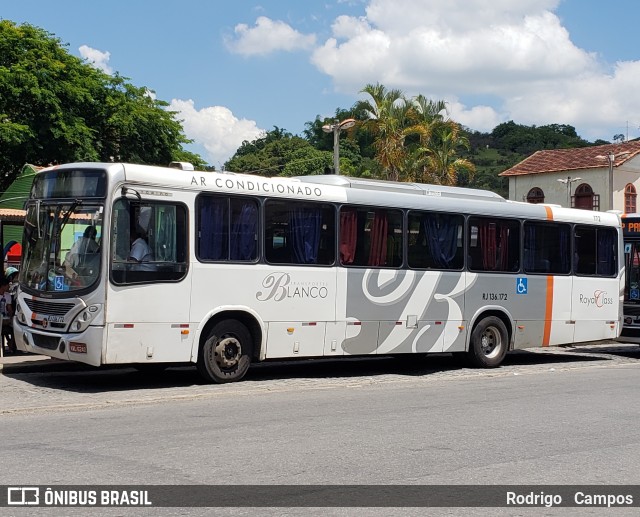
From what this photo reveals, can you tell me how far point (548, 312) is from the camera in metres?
18.6

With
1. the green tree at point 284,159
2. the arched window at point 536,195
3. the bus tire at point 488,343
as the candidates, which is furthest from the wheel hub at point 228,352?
the green tree at point 284,159

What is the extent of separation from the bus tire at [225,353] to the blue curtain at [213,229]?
3.54ft

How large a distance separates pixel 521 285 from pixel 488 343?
138 centimetres

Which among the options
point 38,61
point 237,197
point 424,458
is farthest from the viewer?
point 38,61

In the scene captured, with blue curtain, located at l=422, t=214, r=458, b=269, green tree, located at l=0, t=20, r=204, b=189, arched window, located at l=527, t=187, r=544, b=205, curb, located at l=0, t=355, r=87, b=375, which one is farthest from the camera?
arched window, located at l=527, t=187, r=544, b=205

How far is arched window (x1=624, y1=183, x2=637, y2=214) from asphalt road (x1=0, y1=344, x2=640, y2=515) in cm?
4659

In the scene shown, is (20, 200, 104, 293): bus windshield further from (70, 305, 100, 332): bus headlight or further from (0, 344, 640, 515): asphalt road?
(0, 344, 640, 515): asphalt road

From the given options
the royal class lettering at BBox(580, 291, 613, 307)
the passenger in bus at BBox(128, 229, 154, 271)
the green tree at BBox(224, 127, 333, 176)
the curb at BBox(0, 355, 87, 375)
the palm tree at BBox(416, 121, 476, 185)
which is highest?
the green tree at BBox(224, 127, 333, 176)

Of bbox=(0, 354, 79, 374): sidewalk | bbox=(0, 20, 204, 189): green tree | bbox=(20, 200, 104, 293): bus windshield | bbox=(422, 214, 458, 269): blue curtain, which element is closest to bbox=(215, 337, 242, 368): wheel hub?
bbox=(20, 200, 104, 293): bus windshield

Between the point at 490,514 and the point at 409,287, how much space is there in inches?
389

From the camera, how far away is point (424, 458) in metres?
8.44

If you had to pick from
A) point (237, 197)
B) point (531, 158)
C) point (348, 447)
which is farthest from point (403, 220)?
point (531, 158)

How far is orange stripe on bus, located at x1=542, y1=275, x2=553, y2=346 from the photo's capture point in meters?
18.5

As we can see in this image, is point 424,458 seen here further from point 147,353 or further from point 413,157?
point 413,157
